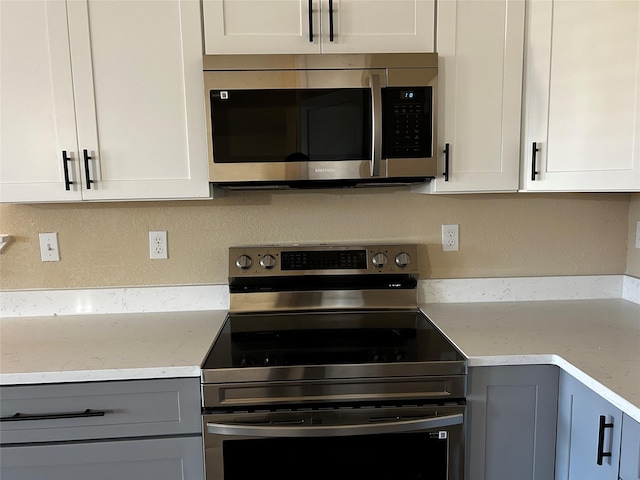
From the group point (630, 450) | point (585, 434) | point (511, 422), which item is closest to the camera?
point (630, 450)

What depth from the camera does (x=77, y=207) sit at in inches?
70.3

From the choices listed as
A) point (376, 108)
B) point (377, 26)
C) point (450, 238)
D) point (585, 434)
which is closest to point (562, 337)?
point (585, 434)

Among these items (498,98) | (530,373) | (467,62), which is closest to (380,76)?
(467,62)

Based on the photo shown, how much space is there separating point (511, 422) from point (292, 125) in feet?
3.84

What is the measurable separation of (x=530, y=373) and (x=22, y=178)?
5.78 feet

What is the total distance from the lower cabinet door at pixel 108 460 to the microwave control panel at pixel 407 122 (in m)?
1.12

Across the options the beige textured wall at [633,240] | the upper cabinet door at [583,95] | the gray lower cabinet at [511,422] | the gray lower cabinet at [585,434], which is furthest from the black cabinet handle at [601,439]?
the beige textured wall at [633,240]

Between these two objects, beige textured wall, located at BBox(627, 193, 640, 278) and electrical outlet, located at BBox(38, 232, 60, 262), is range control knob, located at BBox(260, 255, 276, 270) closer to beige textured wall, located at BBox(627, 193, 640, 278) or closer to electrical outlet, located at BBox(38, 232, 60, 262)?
electrical outlet, located at BBox(38, 232, 60, 262)

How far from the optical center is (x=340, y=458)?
1.31m

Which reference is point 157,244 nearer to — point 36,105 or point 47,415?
point 36,105

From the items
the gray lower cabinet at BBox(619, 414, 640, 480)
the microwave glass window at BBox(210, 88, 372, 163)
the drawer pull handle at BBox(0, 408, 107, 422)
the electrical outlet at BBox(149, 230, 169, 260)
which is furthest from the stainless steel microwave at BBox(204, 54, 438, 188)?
the gray lower cabinet at BBox(619, 414, 640, 480)

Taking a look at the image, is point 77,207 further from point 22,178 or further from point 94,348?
point 94,348

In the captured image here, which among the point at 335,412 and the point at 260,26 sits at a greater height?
the point at 260,26

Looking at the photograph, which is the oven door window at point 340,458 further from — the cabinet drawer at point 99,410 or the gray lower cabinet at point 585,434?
the gray lower cabinet at point 585,434
